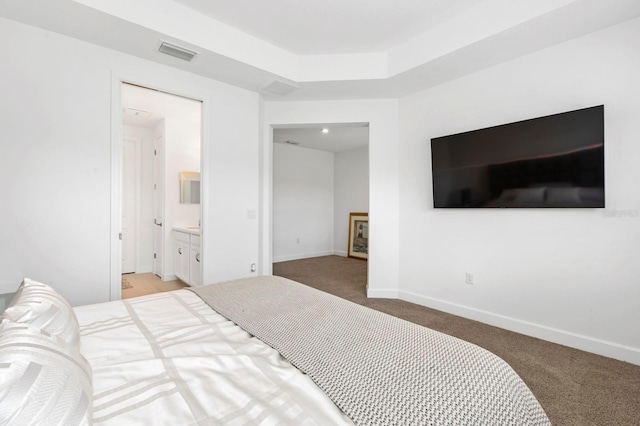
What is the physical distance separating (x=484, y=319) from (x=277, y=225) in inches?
167

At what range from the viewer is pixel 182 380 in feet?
3.06

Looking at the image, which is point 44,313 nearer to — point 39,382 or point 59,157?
point 39,382

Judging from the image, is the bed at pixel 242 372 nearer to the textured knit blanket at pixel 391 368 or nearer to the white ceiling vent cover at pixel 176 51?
the textured knit blanket at pixel 391 368

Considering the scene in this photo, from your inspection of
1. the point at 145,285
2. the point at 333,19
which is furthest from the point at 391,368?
the point at 145,285

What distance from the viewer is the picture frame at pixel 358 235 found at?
21.0 feet

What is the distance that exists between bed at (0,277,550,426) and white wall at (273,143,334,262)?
4.93m

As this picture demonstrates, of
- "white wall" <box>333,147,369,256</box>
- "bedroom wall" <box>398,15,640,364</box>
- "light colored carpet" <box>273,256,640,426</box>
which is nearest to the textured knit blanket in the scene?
"light colored carpet" <box>273,256,640,426</box>

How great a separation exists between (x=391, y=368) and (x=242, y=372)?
490mm

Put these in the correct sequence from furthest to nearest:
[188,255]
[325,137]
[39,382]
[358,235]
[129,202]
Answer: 1. [358,235]
2. [325,137]
3. [129,202]
4. [188,255]
5. [39,382]

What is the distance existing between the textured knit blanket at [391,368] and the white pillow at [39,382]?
0.59m

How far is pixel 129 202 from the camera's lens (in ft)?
16.5

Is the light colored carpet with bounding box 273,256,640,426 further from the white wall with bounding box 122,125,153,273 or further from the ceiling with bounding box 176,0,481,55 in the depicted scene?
the white wall with bounding box 122,125,153,273

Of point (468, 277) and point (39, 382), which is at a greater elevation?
point (39, 382)

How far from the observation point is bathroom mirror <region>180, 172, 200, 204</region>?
183 inches
